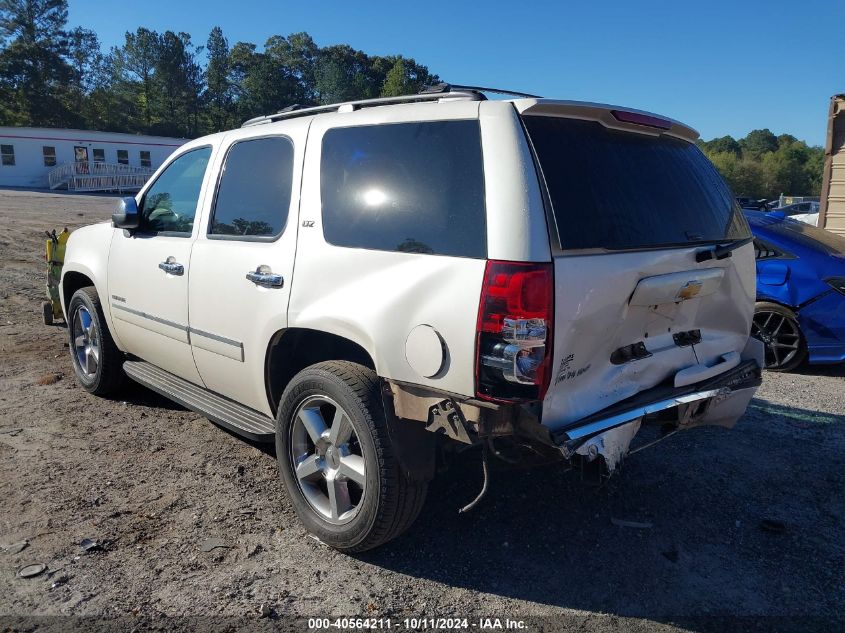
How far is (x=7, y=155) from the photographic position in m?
40.7

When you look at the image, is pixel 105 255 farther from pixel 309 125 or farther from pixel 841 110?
pixel 841 110

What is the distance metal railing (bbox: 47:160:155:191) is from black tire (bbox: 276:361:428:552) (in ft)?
140

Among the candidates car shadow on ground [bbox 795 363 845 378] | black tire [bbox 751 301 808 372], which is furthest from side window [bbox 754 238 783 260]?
car shadow on ground [bbox 795 363 845 378]

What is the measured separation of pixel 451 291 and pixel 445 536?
1.43 m

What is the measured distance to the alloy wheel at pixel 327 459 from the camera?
10.2ft

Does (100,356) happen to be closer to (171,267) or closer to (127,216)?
(127,216)

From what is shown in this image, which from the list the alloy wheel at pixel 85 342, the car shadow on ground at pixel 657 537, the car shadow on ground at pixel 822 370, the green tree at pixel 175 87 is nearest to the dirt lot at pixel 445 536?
the car shadow on ground at pixel 657 537

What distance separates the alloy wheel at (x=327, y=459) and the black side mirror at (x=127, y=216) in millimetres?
2103

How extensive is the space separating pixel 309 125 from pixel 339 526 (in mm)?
2047

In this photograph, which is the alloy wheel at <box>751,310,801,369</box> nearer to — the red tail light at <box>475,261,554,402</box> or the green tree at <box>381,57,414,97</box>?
the red tail light at <box>475,261,554,402</box>

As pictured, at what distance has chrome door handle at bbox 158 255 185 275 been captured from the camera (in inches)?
161

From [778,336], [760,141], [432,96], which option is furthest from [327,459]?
[760,141]

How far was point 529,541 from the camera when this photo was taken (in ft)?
11.1

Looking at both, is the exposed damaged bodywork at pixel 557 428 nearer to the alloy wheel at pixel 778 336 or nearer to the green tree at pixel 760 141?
the alloy wheel at pixel 778 336
